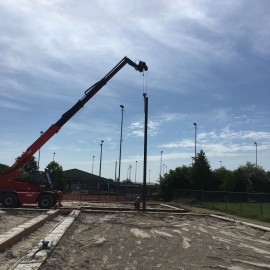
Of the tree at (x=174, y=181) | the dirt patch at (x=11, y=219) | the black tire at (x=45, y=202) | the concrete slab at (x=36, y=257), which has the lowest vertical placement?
the concrete slab at (x=36, y=257)

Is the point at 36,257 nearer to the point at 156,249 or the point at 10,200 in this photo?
the point at 156,249

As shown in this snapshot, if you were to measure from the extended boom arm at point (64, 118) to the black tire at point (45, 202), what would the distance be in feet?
7.91

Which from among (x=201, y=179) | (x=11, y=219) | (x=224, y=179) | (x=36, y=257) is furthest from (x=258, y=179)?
(x=36, y=257)

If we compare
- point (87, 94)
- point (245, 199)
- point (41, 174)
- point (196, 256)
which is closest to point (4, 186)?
point (41, 174)

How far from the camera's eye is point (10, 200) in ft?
91.7

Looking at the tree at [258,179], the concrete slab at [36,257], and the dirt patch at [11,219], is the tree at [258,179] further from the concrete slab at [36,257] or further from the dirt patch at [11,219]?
the concrete slab at [36,257]

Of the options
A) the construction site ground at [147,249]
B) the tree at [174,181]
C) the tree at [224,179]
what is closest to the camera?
the construction site ground at [147,249]

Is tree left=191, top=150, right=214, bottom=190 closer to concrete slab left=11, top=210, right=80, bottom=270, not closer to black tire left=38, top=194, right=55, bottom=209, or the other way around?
black tire left=38, top=194, right=55, bottom=209

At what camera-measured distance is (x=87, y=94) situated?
27938 millimetres

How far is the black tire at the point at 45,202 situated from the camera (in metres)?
28.1

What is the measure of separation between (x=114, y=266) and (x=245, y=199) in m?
33.5

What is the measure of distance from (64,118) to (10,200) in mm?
6189

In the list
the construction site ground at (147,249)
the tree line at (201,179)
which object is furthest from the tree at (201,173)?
the construction site ground at (147,249)

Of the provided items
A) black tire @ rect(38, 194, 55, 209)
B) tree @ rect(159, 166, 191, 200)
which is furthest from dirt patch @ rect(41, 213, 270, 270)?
tree @ rect(159, 166, 191, 200)
